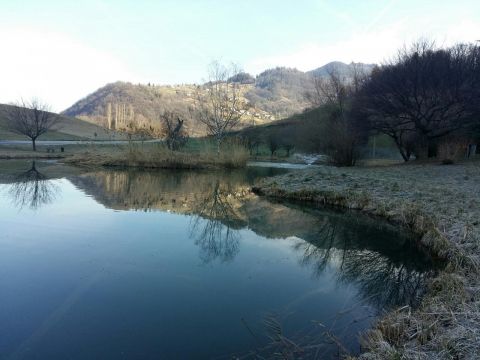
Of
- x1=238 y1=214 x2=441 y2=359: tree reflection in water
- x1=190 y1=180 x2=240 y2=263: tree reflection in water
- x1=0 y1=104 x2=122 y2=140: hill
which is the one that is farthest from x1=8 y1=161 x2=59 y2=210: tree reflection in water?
x1=0 y1=104 x2=122 y2=140: hill

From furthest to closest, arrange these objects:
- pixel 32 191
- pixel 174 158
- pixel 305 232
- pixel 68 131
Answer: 1. pixel 68 131
2. pixel 174 158
3. pixel 32 191
4. pixel 305 232

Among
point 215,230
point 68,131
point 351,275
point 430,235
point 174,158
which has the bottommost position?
point 351,275

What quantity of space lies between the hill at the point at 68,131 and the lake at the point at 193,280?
35.8 meters

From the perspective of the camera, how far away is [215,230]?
10008 millimetres

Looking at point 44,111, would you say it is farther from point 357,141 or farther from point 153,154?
point 357,141

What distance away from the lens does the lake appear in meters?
4.36

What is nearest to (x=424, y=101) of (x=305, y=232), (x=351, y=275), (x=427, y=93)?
(x=427, y=93)

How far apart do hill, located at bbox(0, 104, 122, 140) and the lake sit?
35.8 meters

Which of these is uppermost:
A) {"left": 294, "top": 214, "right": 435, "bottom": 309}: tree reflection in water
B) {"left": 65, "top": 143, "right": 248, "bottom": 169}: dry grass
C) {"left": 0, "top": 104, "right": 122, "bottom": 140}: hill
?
{"left": 0, "top": 104, "right": 122, "bottom": 140}: hill

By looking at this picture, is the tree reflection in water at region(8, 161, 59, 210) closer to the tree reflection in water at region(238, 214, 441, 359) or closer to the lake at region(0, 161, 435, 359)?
the lake at region(0, 161, 435, 359)

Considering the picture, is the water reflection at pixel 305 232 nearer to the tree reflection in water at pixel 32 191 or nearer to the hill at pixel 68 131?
the tree reflection in water at pixel 32 191

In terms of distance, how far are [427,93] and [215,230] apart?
782 inches

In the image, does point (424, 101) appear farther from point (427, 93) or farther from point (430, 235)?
point (430, 235)

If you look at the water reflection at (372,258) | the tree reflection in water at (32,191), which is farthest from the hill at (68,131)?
the water reflection at (372,258)
